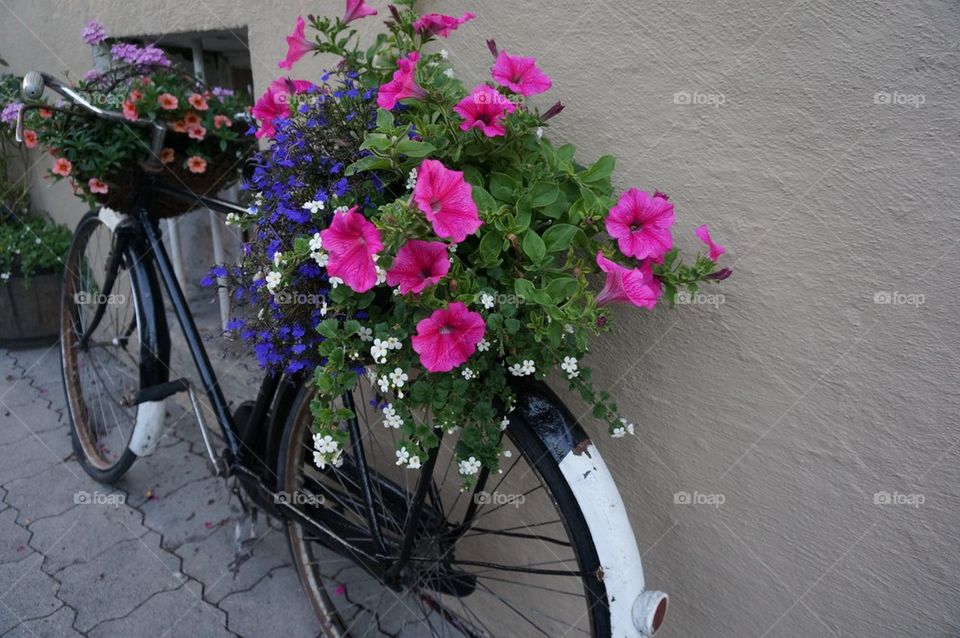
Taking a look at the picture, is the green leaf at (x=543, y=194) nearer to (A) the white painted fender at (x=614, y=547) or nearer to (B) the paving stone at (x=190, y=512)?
(A) the white painted fender at (x=614, y=547)

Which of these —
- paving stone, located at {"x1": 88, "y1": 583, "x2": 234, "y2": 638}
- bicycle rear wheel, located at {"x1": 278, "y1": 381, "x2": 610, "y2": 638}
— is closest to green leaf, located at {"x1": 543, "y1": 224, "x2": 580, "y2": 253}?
bicycle rear wheel, located at {"x1": 278, "y1": 381, "x2": 610, "y2": 638}

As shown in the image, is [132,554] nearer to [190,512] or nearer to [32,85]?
[190,512]

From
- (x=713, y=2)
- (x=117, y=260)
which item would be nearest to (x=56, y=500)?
(x=117, y=260)

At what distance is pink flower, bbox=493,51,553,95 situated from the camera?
129 centimetres

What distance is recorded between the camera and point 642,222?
124 cm

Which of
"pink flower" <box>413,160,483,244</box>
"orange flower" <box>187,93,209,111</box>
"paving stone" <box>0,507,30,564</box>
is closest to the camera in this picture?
"pink flower" <box>413,160,483,244</box>

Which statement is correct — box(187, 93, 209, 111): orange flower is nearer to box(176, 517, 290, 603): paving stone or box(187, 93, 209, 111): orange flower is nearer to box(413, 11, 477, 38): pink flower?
box(413, 11, 477, 38): pink flower

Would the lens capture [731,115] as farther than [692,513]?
No

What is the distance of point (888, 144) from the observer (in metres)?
1.16

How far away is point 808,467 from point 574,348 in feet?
1.88

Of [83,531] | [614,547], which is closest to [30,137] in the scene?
[83,531]

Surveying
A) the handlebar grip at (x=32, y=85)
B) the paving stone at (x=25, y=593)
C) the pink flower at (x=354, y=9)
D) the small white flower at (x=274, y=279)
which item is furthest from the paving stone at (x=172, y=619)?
the pink flower at (x=354, y=9)

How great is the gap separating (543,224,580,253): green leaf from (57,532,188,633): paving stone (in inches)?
81.6

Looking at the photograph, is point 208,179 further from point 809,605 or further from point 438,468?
point 809,605
